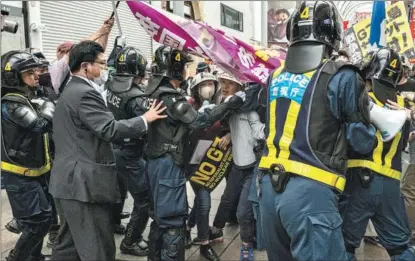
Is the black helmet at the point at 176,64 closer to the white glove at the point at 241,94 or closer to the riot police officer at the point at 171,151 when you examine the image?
the riot police officer at the point at 171,151

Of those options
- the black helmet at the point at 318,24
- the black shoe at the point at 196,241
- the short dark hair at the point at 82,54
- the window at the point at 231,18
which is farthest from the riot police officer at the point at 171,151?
the window at the point at 231,18

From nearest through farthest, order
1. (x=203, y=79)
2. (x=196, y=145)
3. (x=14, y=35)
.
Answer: (x=196, y=145)
(x=203, y=79)
(x=14, y=35)

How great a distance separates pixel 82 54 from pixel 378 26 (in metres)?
3.83

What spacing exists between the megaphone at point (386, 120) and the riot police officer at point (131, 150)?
223 centimetres

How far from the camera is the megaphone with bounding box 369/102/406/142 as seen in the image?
319cm

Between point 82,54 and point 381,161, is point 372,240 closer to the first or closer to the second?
point 381,161

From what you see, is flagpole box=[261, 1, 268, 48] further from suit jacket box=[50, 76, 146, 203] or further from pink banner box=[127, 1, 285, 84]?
suit jacket box=[50, 76, 146, 203]

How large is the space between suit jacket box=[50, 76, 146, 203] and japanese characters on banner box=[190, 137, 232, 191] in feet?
4.42

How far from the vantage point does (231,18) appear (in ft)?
72.5

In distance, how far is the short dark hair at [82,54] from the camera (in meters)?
3.59

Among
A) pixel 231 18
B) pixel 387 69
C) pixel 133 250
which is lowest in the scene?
pixel 133 250

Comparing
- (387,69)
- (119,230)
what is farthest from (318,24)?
(119,230)

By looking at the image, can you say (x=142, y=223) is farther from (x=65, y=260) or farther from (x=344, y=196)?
(x=344, y=196)

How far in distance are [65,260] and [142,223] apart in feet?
4.32
